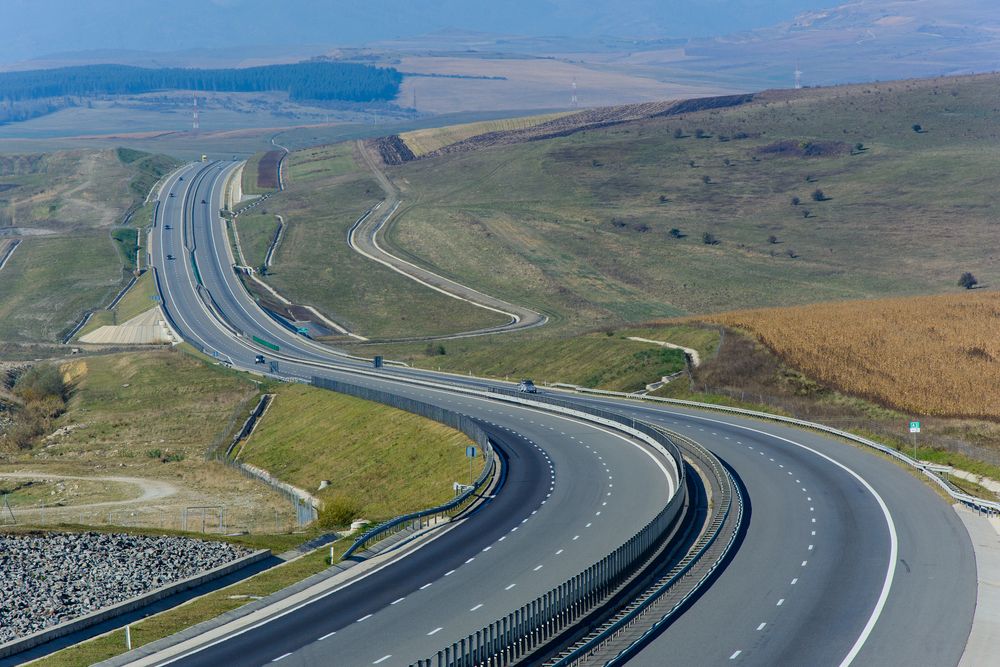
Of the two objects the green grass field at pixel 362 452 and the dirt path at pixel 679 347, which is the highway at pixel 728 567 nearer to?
the green grass field at pixel 362 452

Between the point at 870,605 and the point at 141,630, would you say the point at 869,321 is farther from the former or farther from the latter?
the point at 141,630

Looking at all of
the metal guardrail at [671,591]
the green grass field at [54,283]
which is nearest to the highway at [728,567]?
the metal guardrail at [671,591]

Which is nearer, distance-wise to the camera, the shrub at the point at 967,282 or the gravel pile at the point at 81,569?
the gravel pile at the point at 81,569

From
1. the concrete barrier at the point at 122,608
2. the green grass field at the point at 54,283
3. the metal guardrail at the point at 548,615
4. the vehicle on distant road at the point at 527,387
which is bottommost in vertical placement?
the green grass field at the point at 54,283

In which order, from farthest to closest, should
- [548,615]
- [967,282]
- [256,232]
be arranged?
[256,232] < [967,282] < [548,615]

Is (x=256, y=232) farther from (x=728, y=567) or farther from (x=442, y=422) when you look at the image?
(x=728, y=567)

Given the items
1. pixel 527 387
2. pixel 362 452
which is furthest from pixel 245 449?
pixel 527 387
